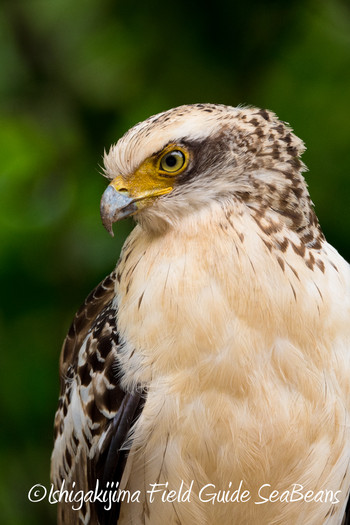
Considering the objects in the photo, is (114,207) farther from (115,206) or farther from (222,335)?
(222,335)

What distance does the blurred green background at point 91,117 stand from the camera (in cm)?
372

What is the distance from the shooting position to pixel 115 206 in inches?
95.4

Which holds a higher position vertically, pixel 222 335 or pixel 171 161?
pixel 171 161

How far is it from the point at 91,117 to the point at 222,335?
73.4 inches

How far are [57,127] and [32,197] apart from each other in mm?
377

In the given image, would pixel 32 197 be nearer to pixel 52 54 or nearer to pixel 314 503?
pixel 52 54

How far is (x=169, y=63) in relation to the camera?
3.92 metres

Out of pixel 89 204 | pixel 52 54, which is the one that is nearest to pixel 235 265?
pixel 89 204

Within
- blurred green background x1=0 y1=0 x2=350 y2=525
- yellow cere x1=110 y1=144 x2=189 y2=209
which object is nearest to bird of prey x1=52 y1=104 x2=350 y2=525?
yellow cere x1=110 y1=144 x2=189 y2=209

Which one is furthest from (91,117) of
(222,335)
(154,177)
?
(222,335)

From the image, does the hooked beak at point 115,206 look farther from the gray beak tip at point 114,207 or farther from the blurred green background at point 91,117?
the blurred green background at point 91,117

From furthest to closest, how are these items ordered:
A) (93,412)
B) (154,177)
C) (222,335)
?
(93,412), (154,177), (222,335)

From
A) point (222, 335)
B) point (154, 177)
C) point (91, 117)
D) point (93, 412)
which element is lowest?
point (93, 412)

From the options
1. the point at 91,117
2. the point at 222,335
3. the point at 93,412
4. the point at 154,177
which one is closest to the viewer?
the point at 222,335
